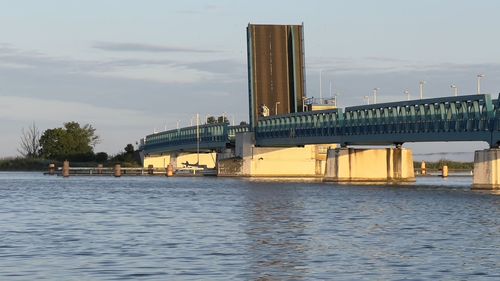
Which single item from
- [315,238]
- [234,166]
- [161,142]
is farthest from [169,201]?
[161,142]

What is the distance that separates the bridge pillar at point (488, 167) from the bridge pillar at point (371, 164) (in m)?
30.3

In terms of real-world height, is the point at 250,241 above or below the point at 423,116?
below

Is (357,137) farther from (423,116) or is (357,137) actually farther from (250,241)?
(250,241)

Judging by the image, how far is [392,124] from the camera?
105m

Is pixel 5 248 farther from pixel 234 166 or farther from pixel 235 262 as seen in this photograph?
pixel 234 166

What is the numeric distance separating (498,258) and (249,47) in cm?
10215

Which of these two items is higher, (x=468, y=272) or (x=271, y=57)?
(x=271, y=57)

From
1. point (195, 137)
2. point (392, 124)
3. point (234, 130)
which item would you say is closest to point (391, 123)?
point (392, 124)

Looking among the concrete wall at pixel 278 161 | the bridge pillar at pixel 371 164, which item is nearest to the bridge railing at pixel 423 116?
the bridge pillar at pixel 371 164

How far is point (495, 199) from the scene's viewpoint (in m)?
69.2

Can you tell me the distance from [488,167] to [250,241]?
44.1 m

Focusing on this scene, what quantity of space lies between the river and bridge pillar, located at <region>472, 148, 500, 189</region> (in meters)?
13.4

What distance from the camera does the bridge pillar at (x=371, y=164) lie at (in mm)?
112750

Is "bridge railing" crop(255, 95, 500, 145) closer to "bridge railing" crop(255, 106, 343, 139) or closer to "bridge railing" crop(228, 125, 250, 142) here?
"bridge railing" crop(255, 106, 343, 139)
